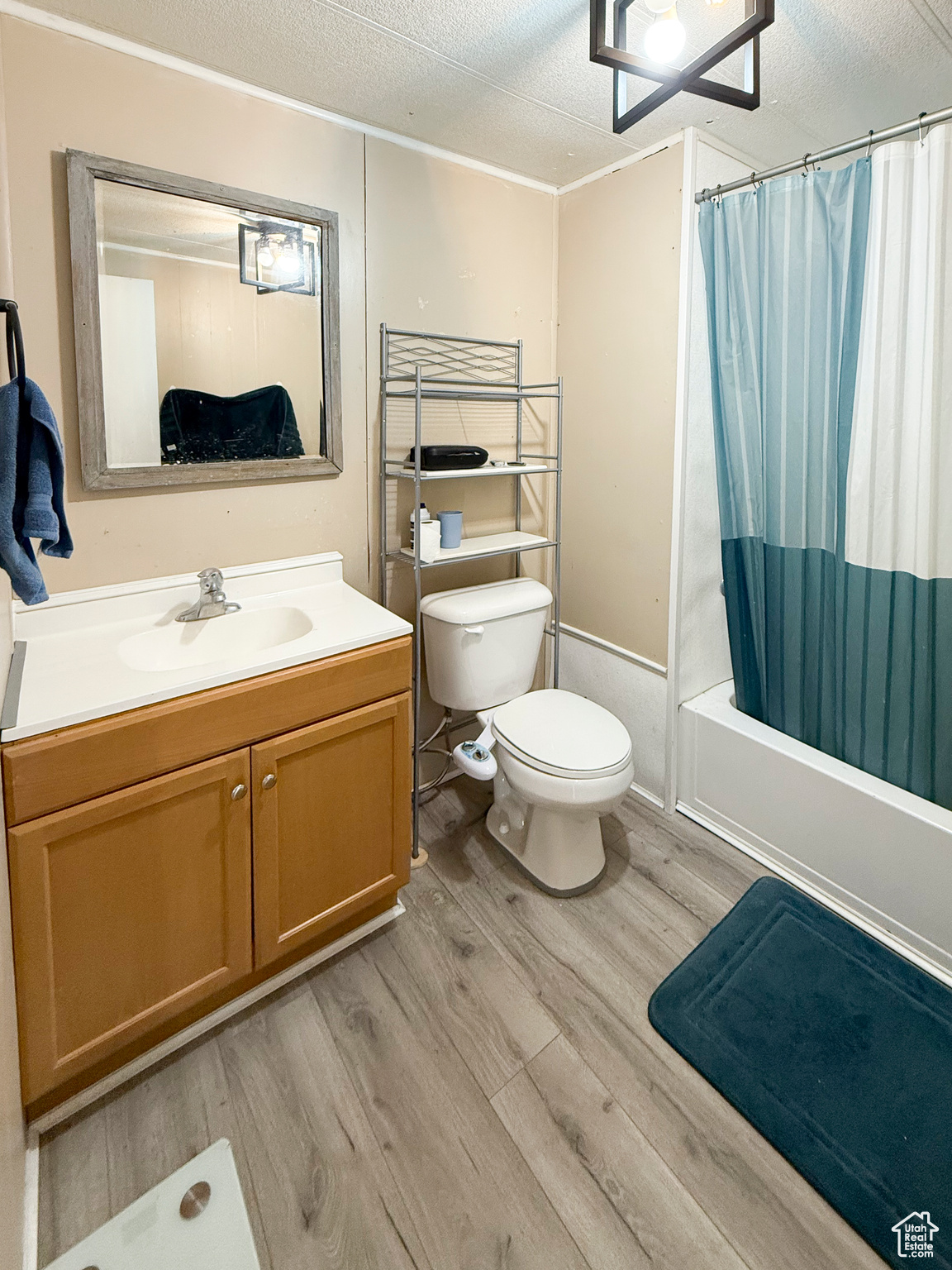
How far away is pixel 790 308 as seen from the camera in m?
1.82

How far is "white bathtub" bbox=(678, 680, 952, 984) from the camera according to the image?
1.66m

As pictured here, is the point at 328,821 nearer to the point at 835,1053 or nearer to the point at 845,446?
the point at 835,1053

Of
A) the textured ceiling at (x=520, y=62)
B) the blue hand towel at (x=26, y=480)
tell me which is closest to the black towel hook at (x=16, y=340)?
the blue hand towel at (x=26, y=480)

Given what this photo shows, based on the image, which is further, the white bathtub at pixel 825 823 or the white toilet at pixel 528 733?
the white toilet at pixel 528 733

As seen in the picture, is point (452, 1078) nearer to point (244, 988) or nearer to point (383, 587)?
point (244, 988)

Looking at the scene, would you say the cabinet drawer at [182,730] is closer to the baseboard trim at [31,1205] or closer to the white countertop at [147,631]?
the white countertop at [147,631]

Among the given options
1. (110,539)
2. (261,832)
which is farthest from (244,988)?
(110,539)

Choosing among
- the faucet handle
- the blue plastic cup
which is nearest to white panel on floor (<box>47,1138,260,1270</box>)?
the faucet handle

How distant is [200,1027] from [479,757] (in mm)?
939

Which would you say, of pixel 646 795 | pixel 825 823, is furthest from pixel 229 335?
pixel 825 823

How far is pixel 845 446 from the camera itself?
1769 millimetres

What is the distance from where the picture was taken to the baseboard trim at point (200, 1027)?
1314 mm

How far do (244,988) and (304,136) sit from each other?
2174 mm

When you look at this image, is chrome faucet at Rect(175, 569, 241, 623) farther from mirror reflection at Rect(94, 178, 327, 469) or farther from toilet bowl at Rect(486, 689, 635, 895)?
toilet bowl at Rect(486, 689, 635, 895)
